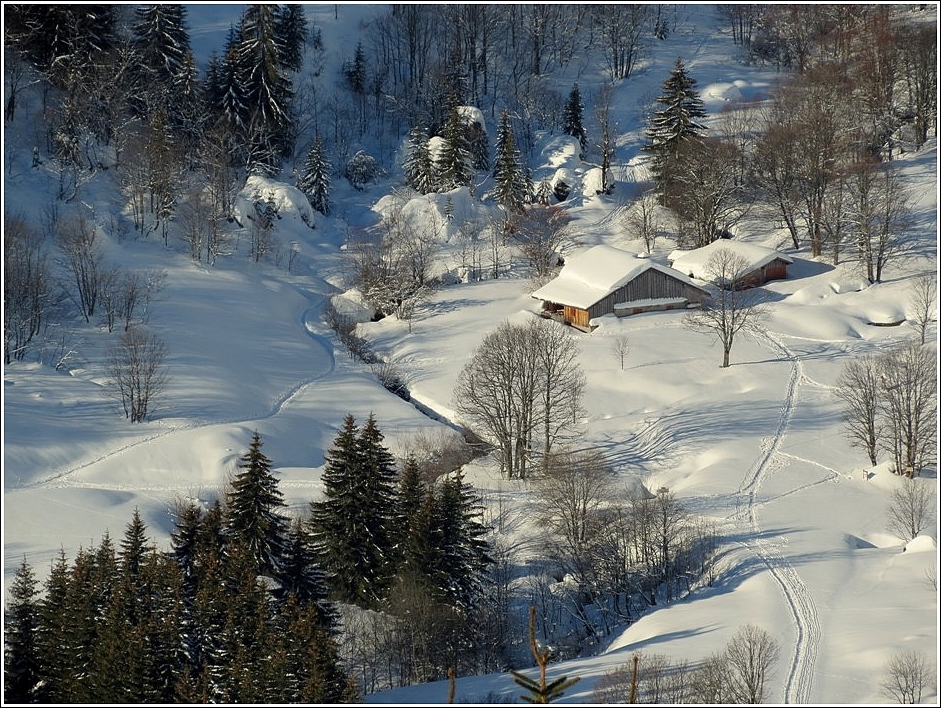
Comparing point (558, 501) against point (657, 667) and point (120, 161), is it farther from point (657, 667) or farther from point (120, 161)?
point (120, 161)

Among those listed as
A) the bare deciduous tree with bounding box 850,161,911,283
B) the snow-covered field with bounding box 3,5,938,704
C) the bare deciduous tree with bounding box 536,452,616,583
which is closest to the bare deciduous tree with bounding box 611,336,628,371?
the snow-covered field with bounding box 3,5,938,704

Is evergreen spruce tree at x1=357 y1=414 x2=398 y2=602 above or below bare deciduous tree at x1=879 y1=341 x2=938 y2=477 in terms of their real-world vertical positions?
below

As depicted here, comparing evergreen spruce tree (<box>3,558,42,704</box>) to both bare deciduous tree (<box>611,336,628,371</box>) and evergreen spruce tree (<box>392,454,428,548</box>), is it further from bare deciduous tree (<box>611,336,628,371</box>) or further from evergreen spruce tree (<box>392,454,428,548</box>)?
bare deciduous tree (<box>611,336,628,371</box>)

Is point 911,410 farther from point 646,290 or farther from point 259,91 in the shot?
point 259,91

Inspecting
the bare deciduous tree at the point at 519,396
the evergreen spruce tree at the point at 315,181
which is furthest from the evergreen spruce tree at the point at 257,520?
the evergreen spruce tree at the point at 315,181

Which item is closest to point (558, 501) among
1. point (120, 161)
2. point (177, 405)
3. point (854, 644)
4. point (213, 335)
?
point (854, 644)

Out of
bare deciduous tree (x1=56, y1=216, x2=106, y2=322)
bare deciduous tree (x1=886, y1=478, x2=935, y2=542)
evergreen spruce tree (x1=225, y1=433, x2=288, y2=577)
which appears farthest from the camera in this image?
bare deciduous tree (x1=56, y1=216, x2=106, y2=322)

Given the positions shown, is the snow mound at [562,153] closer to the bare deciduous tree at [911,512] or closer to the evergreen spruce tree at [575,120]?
the evergreen spruce tree at [575,120]
